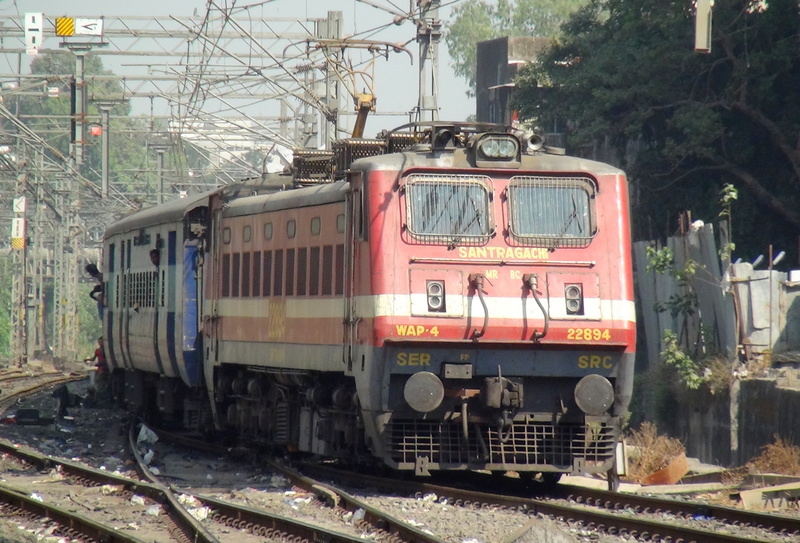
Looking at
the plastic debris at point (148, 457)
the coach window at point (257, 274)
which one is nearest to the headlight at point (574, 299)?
the coach window at point (257, 274)

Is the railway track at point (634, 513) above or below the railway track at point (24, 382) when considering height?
above

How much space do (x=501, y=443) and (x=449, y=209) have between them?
7.45ft

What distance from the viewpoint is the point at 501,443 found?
1229cm

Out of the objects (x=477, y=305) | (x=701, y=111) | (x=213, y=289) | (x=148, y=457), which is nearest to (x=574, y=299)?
(x=477, y=305)

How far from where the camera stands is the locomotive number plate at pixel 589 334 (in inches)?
478

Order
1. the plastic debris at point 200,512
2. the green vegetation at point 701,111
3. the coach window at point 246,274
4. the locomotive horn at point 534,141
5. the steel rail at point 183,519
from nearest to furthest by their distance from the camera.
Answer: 1. the steel rail at point 183,519
2. the plastic debris at point 200,512
3. the locomotive horn at point 534,141
4. the coach window at point 246,274
5. the green vegetation at point 701,111

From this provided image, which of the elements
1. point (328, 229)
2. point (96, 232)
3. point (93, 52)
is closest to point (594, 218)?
point (328, 229)

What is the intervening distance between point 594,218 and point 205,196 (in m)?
7.19

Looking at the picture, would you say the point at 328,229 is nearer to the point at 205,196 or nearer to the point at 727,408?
the point at 205,196

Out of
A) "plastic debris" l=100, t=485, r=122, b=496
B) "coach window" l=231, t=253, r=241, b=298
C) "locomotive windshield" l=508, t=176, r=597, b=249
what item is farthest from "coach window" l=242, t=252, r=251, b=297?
"locomotive windshield" l=508, t=176, r=597, b=249

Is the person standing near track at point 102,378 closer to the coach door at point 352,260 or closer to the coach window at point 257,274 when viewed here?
the coach window at point 257,274

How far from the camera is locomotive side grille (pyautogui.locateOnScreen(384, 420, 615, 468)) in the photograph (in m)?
12.3

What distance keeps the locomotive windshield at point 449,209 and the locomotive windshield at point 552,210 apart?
0.29 m

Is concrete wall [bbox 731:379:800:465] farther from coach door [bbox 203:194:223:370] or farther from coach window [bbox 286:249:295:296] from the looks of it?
coach door [bbox 203:194:223:370]
